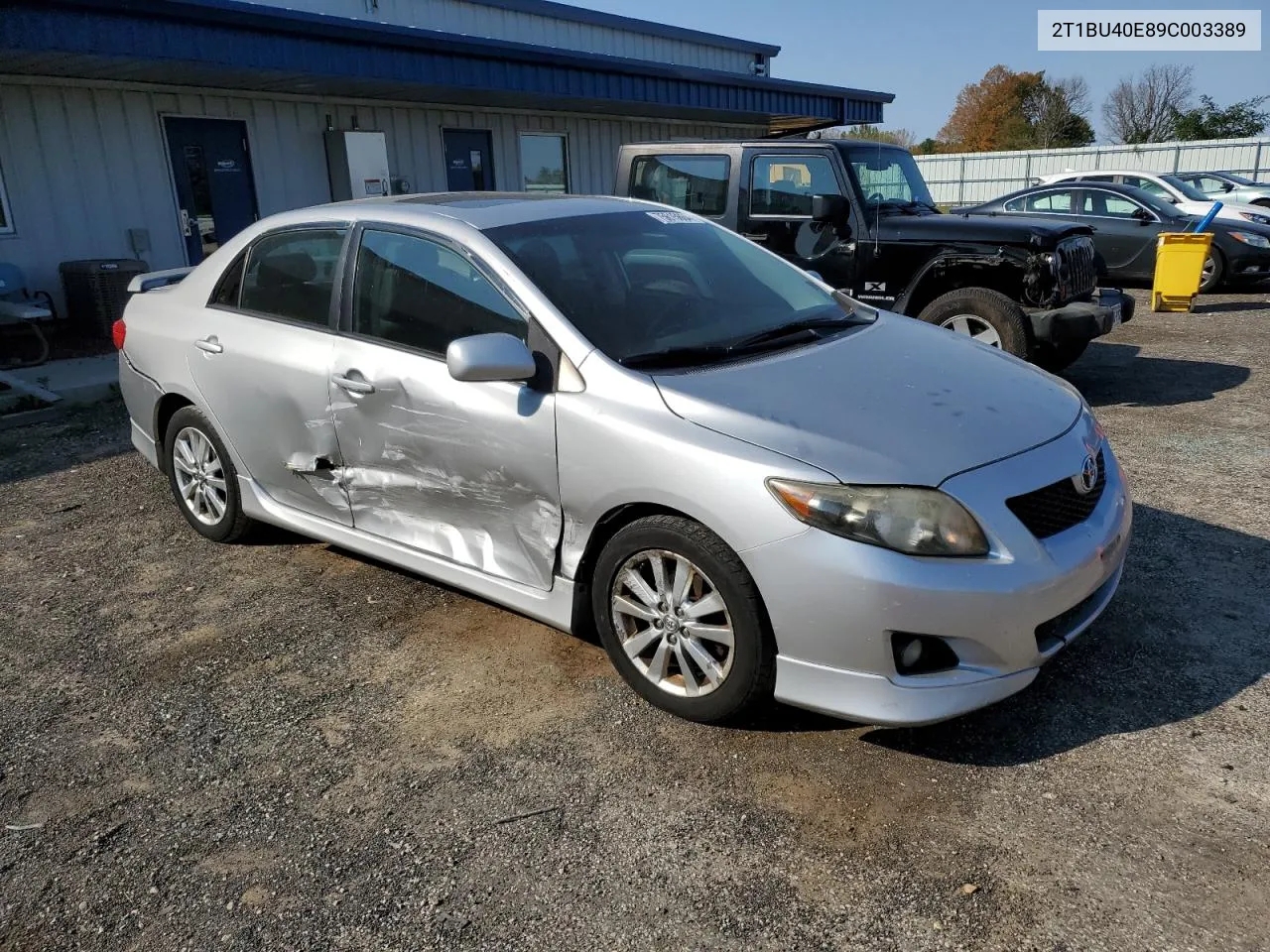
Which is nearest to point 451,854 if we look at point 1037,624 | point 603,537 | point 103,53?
point 603,537

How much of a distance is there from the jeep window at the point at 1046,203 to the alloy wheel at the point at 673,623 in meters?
12.2

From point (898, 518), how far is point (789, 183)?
5.42 metres

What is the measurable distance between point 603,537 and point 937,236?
4.92 meters

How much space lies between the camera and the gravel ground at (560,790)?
238 centimetres

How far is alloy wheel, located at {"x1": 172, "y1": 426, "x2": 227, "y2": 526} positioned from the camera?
470 cm

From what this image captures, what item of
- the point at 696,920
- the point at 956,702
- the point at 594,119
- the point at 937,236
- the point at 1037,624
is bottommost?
the point at 696,920

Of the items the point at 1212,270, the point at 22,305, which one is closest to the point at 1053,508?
the point at 22,305

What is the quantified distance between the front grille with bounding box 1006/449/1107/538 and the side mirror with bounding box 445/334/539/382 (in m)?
1.57

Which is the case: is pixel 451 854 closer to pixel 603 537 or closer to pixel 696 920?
pixel 696 920

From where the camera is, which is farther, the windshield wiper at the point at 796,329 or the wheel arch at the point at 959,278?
the wheel arch at the point at 959,278

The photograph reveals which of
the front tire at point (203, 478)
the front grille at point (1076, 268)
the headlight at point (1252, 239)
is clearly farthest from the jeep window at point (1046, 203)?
the front tire at point (203, 478)

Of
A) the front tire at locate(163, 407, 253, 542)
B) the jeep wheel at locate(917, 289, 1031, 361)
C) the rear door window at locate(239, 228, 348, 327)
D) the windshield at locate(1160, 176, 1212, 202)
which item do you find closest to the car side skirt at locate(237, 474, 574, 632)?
the front tire at locate(163, 407, 253, 542)

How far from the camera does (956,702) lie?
2.74 meters

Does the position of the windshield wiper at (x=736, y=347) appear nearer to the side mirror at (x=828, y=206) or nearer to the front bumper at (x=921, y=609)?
the front bumper at (x=921, y=609)
